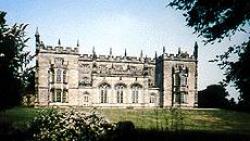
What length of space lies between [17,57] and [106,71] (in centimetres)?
4218

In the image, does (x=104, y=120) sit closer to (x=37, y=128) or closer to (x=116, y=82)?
(x=37, y=128)

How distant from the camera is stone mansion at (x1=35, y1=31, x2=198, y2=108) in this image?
176ft

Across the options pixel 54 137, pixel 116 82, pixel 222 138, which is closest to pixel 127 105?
pixel 116 82

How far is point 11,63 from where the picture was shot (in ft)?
44.4

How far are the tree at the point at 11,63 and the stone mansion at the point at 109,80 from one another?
1419 inches

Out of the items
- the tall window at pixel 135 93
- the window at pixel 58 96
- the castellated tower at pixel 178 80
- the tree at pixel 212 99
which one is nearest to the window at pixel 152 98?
the castellated tower at pixel 178 80

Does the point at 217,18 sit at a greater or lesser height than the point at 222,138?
greater

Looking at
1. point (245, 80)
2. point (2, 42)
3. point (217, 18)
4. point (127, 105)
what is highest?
point (217, 18)

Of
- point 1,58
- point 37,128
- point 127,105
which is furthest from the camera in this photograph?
point 127,105

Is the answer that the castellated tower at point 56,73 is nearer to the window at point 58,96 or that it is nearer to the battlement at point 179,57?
the window at point 58,96

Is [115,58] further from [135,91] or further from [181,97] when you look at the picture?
[181,97]

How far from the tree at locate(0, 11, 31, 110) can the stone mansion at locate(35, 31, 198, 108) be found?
36.0 metres

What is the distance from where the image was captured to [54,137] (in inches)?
525

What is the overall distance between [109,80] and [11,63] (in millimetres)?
41740
